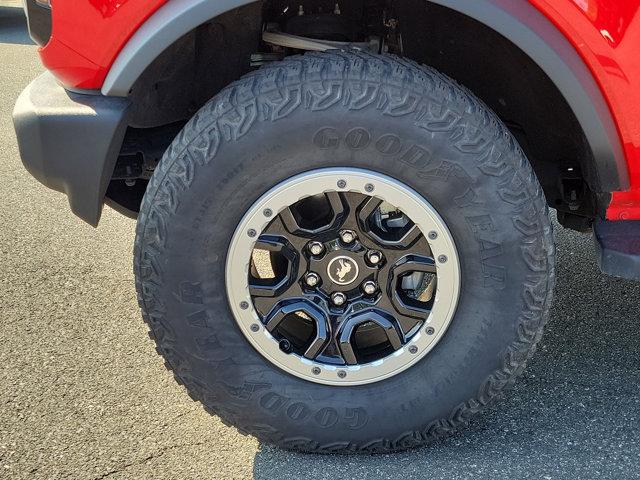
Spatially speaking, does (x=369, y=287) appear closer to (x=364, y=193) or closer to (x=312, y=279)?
(x=312, y=279)

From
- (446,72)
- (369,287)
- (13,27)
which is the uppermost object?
(446,72)

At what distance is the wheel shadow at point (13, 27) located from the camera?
934 cm

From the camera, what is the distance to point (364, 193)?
2.12m

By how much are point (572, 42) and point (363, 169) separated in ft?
1.99

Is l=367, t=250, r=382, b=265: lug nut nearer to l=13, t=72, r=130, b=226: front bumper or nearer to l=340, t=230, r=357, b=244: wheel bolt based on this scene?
l=340, t=230, r=357, b=244: wheel bolt

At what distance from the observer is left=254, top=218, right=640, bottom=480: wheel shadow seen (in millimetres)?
2273

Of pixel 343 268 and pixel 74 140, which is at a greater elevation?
pixel 343 268

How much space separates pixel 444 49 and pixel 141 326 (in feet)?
5.01

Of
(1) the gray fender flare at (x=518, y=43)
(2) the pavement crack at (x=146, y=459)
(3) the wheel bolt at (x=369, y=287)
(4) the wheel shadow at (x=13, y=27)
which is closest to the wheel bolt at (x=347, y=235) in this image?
(3) the wheel bolt at (x=369, y=287)

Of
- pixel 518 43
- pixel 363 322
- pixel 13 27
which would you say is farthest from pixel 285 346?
pixel 13 27

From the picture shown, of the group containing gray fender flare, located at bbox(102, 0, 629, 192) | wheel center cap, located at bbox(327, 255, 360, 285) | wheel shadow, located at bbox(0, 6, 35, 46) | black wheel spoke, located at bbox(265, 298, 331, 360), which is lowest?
wheel shadow, located at bbox(0, 6, 35, 46)

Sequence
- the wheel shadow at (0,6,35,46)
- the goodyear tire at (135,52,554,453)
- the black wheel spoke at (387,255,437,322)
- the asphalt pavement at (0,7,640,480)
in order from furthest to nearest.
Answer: the wheel shadow at (0,6,35,46) < the asphalt pavement at (0,7,640,480) < the black wheel spoke at (387,255,437,322) < the goodyear tire at (135,52,554,453)

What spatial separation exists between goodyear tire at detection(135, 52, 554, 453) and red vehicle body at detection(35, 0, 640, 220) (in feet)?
0.87

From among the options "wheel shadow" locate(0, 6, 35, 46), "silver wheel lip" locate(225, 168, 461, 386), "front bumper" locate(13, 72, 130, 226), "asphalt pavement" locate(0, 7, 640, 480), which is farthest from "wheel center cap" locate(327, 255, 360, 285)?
"wheel shadow" locate(0, 6, 35, 46)
